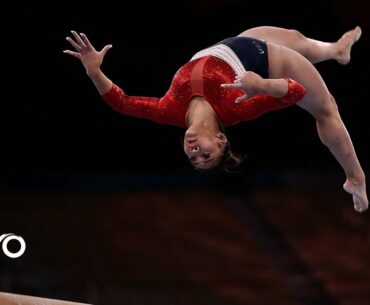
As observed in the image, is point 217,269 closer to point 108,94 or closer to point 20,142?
point 20,142

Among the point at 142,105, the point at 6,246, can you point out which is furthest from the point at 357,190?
the point at 6,246

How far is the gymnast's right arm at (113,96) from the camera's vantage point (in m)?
3.41

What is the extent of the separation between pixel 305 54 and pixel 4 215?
358 centimetres

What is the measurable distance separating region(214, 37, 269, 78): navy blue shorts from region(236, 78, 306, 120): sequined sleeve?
0.28 metres

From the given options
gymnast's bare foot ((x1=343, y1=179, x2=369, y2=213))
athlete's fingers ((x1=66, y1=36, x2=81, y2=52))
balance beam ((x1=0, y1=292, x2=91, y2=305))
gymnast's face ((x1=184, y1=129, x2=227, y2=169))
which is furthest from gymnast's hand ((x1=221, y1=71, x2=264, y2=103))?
balance beam ((x1=0, y1=292, x2=91, y2=305))

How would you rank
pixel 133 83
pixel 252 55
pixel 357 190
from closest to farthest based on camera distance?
pixel 252 55, pixel 357 190, pixel 133 83

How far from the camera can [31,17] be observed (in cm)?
599

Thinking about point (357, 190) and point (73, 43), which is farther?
point (357, 190)

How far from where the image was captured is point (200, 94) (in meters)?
3.38

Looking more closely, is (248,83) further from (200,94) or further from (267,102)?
(200,94)

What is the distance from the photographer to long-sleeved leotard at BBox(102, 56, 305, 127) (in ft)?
10.9

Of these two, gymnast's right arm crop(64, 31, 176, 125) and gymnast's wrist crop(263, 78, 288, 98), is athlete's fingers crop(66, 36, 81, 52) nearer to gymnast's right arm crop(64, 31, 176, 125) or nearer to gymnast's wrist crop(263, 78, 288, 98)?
gymnast's right arm crop(64, 31, 176, 125)

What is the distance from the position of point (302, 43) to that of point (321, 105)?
0.41 m

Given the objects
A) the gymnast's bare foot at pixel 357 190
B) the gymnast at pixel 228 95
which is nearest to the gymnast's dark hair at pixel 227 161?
the gymnast at pixel 228 95
